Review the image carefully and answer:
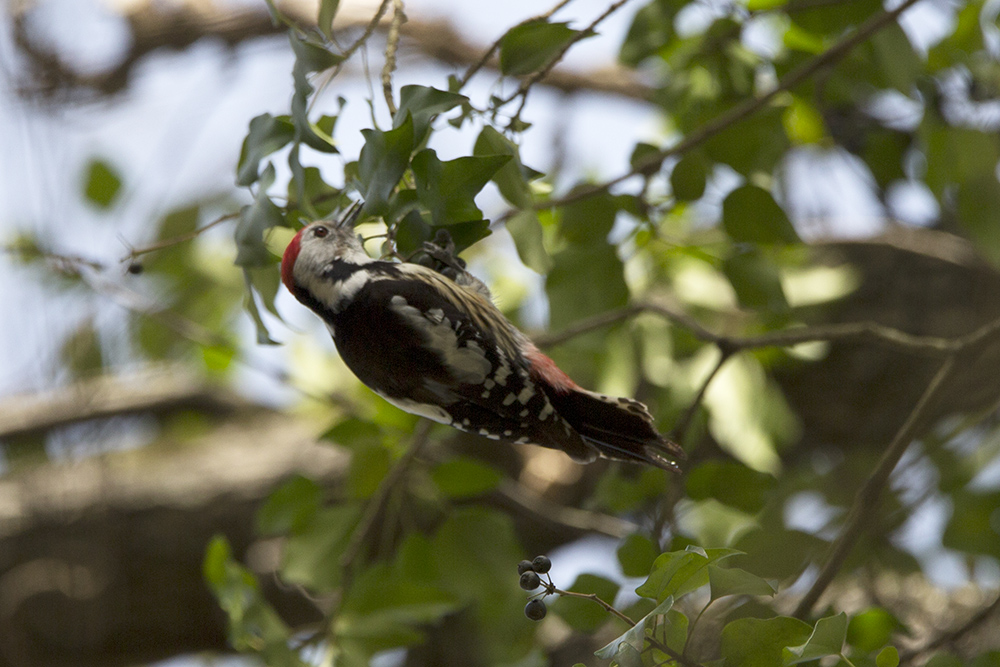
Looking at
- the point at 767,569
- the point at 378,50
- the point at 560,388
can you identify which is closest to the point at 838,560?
the point at 767,569

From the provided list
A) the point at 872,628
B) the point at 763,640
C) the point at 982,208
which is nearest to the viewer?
the point at 763,640

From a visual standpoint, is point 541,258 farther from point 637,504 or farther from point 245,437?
point 245,437

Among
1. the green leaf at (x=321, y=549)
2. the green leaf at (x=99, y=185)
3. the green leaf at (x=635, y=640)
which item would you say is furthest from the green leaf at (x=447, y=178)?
the green leaf at (x=99, y=185)

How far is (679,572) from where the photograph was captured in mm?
1162

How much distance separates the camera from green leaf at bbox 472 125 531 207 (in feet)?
4.66

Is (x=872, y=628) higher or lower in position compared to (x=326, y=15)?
lower

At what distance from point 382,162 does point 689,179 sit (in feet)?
2.86

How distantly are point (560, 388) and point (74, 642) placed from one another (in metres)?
2.99

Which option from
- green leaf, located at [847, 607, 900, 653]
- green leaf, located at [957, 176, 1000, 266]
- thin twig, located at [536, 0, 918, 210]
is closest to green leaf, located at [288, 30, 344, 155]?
thin twig, located at [536, 0, 918, 210]

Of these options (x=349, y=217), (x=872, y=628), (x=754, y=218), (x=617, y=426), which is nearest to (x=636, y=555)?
(x=617, y=426)

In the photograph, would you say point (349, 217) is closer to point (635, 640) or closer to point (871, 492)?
point (635, 640)

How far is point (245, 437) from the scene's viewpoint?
14.1ft

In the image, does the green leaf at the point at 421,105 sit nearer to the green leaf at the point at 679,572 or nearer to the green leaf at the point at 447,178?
the green leaf at the point at 447,178

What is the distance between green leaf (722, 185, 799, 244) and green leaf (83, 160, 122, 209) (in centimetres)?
251
